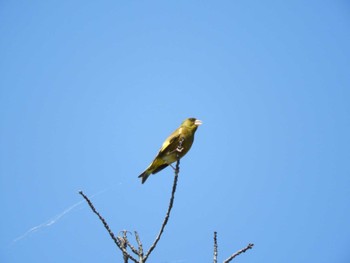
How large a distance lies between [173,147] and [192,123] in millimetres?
629

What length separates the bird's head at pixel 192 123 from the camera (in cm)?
617

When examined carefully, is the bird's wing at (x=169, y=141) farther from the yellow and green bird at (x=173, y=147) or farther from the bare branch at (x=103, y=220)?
the bare branch at (x=103, y=220)

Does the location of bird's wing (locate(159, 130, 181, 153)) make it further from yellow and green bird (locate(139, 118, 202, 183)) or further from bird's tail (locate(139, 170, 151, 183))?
bird's tail (locate(139, 170, 151, 183))

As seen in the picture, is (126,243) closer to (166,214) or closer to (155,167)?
(166,214)

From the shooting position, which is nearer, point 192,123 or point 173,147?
point 173,147

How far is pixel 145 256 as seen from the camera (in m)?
3.17

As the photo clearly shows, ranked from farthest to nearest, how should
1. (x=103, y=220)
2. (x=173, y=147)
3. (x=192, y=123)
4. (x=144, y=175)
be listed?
1. (x=192, y=123)
2. (x=144, y=175)
3. (x=173, y=147)
4. (x=103, y=220)

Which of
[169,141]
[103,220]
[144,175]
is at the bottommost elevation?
[103,220]

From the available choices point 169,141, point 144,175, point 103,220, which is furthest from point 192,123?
point 103,220

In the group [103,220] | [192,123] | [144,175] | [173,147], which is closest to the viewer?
[103,220]

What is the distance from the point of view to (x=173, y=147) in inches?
231

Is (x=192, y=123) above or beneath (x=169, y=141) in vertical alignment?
above

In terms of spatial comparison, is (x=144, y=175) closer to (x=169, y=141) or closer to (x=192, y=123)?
(x=169, y=141)

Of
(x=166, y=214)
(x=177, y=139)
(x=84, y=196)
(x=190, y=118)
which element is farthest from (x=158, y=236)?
(x=190, y=118)
